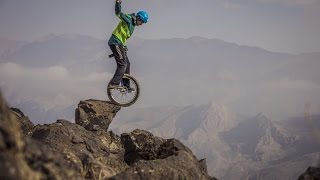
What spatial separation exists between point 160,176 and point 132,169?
40.1 inches

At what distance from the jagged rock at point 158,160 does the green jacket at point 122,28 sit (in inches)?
189

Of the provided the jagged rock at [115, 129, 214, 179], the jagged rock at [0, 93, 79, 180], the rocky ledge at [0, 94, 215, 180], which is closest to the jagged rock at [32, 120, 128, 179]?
the rocky ledge at [0, 94, 215, 180]

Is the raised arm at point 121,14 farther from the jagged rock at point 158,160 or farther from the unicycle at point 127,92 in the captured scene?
the jagged rock at point 158,160

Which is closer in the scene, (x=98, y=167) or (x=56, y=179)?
(x=56, y=179)

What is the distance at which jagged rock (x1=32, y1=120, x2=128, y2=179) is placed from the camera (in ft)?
35.8

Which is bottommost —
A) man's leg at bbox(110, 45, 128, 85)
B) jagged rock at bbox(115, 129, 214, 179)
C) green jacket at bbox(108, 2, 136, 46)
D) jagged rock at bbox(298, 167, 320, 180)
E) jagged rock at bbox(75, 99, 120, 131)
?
jagged rock at bbox(298, 167, 320, 180)

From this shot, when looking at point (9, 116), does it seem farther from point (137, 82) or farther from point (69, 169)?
point (137, 82)

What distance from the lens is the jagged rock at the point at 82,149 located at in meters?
10.9

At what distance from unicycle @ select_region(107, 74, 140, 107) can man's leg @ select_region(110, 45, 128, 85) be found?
628 millimetres

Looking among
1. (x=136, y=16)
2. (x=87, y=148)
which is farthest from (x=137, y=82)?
(x=87, y=148)

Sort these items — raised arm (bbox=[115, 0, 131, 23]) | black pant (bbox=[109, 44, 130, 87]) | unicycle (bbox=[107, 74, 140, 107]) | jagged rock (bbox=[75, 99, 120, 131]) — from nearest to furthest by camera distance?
raised arm (bbox=[115, 0, 131, 23]), black pant (bbox=[109, 44, 130, 87]), unicycle (bbox=[107, 74, 140, 107]), jagged rock (bbox=[75, 99, 120, 131])

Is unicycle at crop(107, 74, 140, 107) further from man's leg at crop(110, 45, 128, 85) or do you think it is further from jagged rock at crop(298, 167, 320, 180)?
jagged rock at crop(298, 167, 320, 180)

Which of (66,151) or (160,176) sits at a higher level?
(66,151)

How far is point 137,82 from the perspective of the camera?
63.4ft
